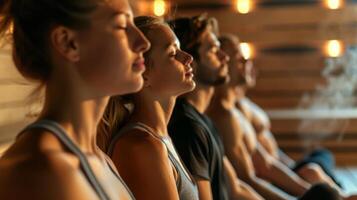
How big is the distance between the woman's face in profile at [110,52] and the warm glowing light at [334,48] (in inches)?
160

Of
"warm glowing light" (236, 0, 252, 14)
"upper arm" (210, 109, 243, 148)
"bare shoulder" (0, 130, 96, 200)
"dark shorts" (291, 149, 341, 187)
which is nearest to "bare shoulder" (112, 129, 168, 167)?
"bare shoulder" (0, 130, 96, 200)

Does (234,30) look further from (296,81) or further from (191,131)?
(191,131)

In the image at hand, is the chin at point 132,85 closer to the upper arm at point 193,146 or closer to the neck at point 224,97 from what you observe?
the upper arm at point 193,146

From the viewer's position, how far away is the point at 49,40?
1.04m

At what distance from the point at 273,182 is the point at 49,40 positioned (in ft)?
7.92

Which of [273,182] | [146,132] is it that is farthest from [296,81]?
[146,132]

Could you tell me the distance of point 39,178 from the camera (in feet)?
3.04

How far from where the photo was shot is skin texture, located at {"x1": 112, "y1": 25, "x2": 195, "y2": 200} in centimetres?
138

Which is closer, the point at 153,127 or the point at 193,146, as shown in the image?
the point at 153,127

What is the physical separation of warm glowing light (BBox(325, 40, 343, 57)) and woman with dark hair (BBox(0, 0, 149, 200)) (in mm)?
4060

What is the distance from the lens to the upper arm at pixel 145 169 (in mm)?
1380

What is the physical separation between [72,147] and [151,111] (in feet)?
1.81

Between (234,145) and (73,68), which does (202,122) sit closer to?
(234,145)

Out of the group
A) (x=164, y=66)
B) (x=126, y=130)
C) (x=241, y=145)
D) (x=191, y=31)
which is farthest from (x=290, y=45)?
(x=126, y=130)
